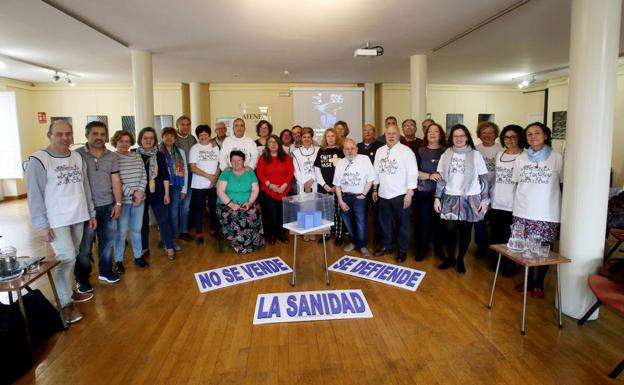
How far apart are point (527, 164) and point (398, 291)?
1.62 metres

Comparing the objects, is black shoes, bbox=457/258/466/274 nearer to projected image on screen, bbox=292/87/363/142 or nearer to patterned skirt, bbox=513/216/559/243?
patterned skirt, bbox=513/216/559/243

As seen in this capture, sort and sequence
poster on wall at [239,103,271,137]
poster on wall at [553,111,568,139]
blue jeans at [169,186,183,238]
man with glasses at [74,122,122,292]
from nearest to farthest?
man with glasses at [74,122,122,292]
blue jeans at [169,186,183,238]
poster on wall at [553,111,568,139]
poster on wall at [239,103,271,137]

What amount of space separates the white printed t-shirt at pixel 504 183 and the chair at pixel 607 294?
106 cm

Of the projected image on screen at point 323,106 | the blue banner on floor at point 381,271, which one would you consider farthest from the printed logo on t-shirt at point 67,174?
A: the projected image on screen at point 323,106

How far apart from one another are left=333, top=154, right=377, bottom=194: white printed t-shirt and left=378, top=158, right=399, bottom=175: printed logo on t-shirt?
0.48ft

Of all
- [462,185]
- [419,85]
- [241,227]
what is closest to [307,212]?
Result: [241,227]

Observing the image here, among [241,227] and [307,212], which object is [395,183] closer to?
[307,212]

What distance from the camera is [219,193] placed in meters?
4.44

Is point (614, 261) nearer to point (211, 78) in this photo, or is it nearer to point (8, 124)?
point (211, 78)

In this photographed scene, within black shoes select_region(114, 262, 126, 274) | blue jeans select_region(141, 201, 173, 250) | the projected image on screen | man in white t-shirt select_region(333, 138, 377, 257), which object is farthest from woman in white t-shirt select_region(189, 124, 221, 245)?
the projected image on screen

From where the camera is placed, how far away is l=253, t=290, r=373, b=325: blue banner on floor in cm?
287

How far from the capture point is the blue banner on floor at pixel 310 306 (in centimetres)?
287

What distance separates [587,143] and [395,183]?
1.73 meters

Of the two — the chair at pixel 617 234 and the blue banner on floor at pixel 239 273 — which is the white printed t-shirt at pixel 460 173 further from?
the blue banner on floor at pixel 239 273
